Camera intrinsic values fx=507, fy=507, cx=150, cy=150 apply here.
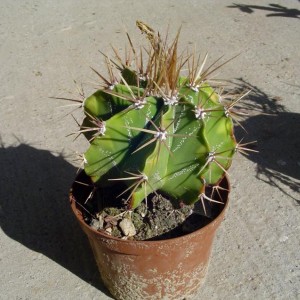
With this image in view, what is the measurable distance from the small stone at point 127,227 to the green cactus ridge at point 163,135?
21cm

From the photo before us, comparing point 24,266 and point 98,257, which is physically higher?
point 98,257

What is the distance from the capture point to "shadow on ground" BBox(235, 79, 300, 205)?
2.84 m

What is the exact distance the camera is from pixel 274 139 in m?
3.14

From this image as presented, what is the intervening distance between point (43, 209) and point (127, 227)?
0.87 m

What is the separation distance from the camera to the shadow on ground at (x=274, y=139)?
2.84m

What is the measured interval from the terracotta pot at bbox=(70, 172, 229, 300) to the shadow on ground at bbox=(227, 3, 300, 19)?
122 inches

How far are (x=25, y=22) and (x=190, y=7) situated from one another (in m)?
1.58

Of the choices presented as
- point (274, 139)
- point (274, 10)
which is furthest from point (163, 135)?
point (274, 10)

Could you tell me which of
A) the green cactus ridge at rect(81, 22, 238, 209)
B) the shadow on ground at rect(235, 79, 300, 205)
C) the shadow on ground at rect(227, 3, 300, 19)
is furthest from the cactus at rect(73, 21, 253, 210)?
the shadow on ground at rect(227, 3, 300, 19)

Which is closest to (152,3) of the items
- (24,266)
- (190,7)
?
(190,7)

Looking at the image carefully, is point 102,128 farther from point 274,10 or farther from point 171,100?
point 274,10

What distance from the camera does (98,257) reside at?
2.08 metres

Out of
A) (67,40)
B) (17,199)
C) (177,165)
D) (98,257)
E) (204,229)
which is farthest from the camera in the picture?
(67,40)

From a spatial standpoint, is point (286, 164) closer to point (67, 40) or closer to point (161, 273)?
point (161, 273)
